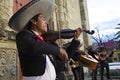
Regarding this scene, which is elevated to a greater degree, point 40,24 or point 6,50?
point 40,24

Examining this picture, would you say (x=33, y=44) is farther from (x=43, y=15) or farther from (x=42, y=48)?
(x=43, y=15)

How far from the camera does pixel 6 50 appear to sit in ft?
14.2

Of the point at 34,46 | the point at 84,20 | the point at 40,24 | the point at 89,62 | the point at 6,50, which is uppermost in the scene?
the point at 84,20

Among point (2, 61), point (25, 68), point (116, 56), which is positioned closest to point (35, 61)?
point (25, 68)

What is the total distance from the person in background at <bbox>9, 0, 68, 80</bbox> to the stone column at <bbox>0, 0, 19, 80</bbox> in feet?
7.78

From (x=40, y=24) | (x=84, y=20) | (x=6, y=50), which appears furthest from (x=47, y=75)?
(x=84, y=20)

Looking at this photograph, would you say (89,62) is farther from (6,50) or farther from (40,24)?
(6,50)

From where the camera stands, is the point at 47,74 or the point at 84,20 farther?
the point at 84,20

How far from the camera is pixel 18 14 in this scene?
6.08ft

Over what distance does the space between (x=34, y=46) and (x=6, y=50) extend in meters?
2.79

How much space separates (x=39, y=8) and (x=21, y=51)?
0.41m

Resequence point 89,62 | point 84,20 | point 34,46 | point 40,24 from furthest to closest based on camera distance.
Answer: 1. point 84,20
2. point 89,62
3. point 40,24
4. point 34,46

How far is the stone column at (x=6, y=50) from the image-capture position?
13.7 feet

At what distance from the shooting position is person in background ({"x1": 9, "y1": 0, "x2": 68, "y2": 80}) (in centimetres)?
165
